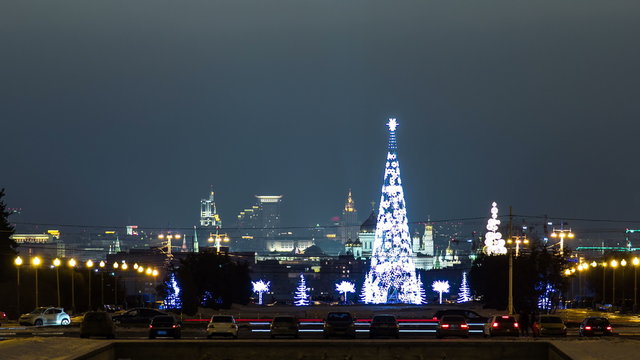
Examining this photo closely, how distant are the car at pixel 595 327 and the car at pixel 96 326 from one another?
2369cm

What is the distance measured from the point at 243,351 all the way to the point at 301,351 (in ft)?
7.80

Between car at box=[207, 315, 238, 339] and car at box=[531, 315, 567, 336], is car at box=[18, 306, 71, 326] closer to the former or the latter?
car at box=[207, 315, 238, 339]

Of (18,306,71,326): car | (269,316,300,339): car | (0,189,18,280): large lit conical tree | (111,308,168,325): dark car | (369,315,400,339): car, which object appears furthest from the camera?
(0,189,18,280): large lit conical tree

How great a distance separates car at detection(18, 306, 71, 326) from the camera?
247ft

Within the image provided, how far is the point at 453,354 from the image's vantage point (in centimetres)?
4606

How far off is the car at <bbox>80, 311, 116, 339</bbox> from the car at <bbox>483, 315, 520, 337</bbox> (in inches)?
719

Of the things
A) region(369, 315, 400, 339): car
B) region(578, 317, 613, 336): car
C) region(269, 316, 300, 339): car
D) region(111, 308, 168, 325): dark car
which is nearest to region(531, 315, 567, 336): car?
region(578, 317, 613, 336): car

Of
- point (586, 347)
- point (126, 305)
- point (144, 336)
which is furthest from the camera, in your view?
point (126, 305)

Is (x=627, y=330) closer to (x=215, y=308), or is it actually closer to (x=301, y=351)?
(x=301, y=351)

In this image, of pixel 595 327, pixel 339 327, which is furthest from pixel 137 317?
pixel 595 327

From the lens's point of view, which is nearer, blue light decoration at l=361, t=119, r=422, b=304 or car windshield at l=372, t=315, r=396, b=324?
car windshield at l=372, t=315, r=396, b=324

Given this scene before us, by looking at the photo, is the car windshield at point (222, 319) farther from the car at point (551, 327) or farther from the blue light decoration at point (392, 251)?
the blue light decoration at point (392, 251)

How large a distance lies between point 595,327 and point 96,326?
25.0 m

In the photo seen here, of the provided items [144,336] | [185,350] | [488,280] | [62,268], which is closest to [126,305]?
[62,268]
